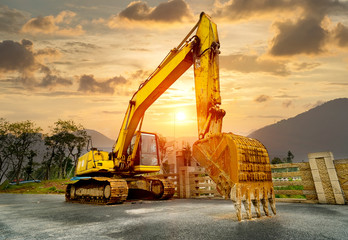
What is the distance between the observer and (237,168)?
5582 mm

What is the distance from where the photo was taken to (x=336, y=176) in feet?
28.5

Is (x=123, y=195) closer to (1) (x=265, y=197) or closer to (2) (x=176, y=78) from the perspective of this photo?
(2) (x=176, y=78)

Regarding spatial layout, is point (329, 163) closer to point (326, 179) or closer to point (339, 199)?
point (326, 179)

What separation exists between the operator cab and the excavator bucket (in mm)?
5951

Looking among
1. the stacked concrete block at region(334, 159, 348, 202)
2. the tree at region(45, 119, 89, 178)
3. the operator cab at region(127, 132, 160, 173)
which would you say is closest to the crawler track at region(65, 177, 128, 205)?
the operator cab at region(127, 132, 160, 173)

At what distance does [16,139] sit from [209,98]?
177 feet

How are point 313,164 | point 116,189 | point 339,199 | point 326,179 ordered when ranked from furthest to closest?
point 116,189
point 313,164
point 326,179
point 339,199

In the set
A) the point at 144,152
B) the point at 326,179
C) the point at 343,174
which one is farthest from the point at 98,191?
the point at 343,174

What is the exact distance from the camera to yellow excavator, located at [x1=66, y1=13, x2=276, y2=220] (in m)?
5.83

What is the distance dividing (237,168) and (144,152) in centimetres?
736

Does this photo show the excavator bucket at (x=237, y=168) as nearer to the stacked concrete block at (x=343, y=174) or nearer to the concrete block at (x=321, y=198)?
the concrete block at (x=321, y=198)

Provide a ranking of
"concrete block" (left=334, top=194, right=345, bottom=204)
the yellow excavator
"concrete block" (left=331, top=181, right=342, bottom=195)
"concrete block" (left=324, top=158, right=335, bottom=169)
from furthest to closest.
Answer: "concrete block" (left=324, top=158, right=335, bottom=169), "concrete block" (left=331, top=181, right=342, bottom=195), "concrete block" (left=334, top=194, right=345, bottom=204), the yellow excavator

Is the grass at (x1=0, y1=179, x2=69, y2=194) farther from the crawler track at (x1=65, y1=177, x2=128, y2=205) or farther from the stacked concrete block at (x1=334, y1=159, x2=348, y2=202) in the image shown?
the stacked concrete block at (x1=334, y1=159, x2=348, y2=202)

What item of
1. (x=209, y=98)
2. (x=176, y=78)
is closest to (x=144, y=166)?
(x=176, y=78)
